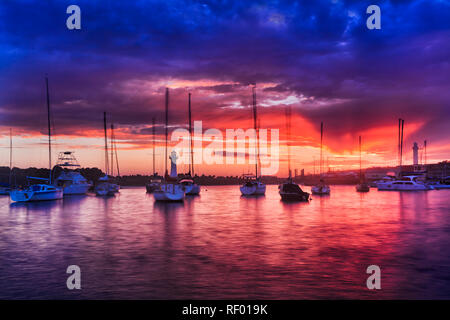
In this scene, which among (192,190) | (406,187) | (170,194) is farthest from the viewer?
(406,187)

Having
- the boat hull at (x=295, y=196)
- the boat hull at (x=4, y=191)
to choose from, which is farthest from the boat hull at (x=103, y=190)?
the boat hull at (x=295, y=196)

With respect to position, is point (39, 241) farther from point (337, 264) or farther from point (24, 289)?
point (337, 264)

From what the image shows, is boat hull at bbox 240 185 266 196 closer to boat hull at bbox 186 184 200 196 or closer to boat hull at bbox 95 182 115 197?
boat hull at bbox 186 184 200 196

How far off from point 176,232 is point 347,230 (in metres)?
14.5

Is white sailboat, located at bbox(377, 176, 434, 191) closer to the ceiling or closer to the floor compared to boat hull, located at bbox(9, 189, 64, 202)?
closer to the floor

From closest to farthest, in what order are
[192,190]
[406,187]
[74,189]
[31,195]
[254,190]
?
[31,195], [254,190], [192,190], [74,189], [406,187]

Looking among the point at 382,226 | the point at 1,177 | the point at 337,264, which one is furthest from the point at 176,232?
the point at 1,177

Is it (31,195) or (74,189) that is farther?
(74,189)

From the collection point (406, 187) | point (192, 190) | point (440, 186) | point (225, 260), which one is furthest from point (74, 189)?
point (440, 186)

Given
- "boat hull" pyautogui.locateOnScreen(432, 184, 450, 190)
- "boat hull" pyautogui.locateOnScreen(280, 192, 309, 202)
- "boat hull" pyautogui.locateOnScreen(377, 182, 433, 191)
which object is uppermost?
"boat hull" pyautogui.locateOnScreen(280, 192, 309, 202)

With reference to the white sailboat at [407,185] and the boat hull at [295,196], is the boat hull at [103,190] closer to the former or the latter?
the boat hull at [295,196]

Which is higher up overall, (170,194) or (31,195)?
(170,194)

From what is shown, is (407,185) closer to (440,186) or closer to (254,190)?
(440,186)

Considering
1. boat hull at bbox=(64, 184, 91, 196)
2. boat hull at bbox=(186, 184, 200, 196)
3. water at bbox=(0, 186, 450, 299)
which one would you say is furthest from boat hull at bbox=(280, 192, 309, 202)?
boat hull at bbox=(64, 184, 91, 196)
